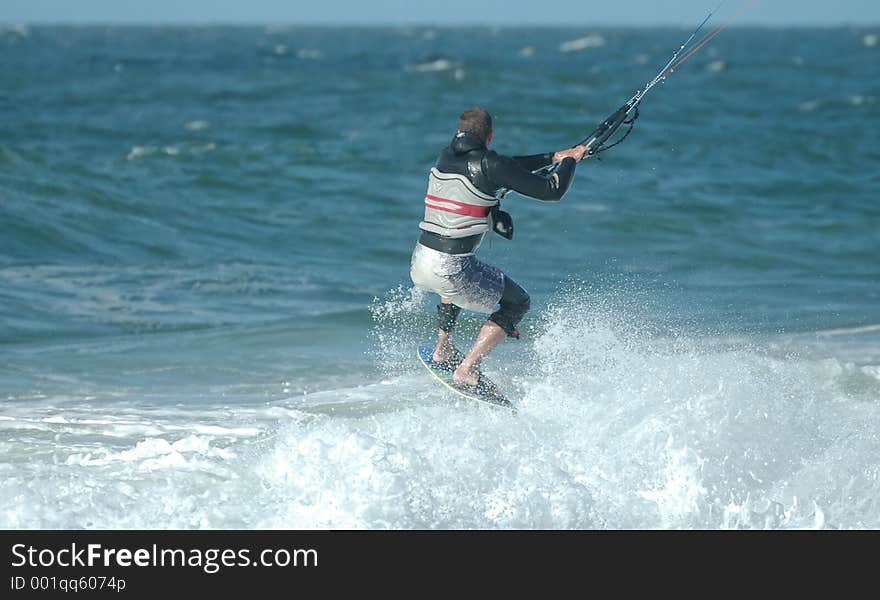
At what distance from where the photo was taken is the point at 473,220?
280 inches

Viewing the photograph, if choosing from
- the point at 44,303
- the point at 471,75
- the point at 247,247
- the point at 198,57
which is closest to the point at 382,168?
the point at 247,247

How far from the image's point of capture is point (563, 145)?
26.1 meters

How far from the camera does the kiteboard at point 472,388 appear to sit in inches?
295

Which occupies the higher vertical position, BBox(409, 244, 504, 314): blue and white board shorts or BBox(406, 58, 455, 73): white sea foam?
BBox(409, 244, 504, 314): blue and white board shorts

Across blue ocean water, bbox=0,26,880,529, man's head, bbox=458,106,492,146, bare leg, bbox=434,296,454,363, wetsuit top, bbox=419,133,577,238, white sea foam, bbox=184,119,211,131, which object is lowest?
white sea foam, bbox=184,119,211,131

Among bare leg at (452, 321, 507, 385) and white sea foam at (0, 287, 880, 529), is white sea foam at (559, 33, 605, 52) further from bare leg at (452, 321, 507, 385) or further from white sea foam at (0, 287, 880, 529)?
bare leg at (452, 321, 507, 385)

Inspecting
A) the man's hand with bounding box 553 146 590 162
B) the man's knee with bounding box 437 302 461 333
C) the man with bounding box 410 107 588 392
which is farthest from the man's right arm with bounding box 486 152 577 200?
the man's knee with bounding box 437 302 461 333

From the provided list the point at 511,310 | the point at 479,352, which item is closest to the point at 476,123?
the point at 511,310

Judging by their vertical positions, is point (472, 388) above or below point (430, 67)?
above

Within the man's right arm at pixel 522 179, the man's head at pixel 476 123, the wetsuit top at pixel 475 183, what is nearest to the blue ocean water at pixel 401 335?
the wetsuit top at pixel 475 183

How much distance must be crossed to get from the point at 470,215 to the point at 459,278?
0.39m

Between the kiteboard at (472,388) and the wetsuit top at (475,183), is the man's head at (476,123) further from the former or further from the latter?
the kiteboard at (472,388)

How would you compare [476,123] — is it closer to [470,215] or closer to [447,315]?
[470,215]

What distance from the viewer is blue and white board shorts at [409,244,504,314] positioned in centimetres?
720
